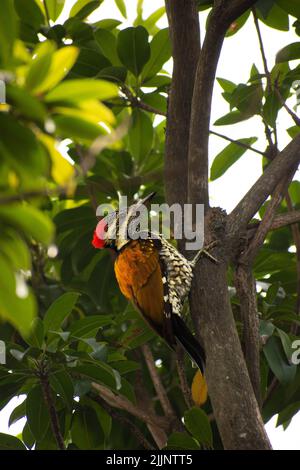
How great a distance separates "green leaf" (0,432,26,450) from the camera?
9.42ft

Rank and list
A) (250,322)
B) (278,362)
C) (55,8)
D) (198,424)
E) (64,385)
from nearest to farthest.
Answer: (250,322) < (198,424) < (64,385) < (278,362) < (55,8)

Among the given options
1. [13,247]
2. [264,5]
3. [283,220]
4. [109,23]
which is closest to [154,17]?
[109,23]

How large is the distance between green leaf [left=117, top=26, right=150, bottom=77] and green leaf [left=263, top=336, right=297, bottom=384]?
1411mm

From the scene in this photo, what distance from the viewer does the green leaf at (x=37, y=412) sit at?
9.41ft

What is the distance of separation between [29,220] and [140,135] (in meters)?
2.86

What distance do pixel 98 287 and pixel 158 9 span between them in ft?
5.46

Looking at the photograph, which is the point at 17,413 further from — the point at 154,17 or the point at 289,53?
the point at 154,17

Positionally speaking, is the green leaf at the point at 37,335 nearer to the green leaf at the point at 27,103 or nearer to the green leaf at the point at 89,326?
the green leaf at the point at 89,326

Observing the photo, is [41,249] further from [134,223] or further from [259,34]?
[259,34]

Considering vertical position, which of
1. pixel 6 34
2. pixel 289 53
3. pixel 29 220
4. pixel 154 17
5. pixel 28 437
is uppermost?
pixel 154 17

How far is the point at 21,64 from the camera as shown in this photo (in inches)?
42.0

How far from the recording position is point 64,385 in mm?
2701

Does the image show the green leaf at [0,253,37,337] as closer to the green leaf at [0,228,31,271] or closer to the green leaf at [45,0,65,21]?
the green leaf at [0,228,31,271]
